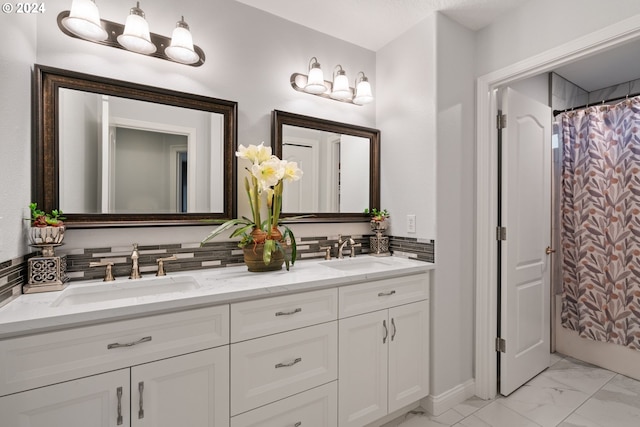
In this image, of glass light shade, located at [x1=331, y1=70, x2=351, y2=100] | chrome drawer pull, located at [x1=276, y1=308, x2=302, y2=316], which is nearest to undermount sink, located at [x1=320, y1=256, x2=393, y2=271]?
chrome drawer pull, located at [x1=276, y1=308, x2=302, y2=316]

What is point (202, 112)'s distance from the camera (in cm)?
172

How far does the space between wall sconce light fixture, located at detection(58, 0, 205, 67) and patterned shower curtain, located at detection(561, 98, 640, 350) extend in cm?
303

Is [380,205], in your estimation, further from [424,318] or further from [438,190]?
[424,318]

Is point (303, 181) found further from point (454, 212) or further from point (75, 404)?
point (75, 404)

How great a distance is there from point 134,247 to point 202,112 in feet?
2.65

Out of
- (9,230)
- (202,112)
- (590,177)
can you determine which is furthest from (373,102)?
(9,230)

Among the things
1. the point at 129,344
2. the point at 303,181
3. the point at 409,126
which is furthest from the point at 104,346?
the point at 409,126

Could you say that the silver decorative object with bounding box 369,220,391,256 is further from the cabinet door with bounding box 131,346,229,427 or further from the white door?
the cabinet door with bounding box 131,346,229,427

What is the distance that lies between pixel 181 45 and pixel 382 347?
193 cm

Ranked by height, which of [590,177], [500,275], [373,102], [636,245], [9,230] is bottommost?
[500,275]

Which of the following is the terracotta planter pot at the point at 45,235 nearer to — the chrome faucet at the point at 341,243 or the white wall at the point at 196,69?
the white wall at the point at 196,69

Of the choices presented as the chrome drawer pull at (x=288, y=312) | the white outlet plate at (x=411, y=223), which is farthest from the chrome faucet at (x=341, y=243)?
the chrome drawer pull at (x=288, y=312)

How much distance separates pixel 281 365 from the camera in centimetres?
138

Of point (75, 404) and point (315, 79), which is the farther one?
point (315, 79)
